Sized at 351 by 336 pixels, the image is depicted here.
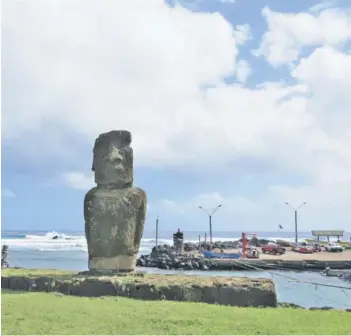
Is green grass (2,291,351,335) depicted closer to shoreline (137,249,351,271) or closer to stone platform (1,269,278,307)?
stone platform (1,269,278,307)

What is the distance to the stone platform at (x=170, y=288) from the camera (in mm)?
9352

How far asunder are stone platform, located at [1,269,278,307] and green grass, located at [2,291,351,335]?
0.48 meters

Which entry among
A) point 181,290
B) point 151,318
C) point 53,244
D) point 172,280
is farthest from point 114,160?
point 53,244

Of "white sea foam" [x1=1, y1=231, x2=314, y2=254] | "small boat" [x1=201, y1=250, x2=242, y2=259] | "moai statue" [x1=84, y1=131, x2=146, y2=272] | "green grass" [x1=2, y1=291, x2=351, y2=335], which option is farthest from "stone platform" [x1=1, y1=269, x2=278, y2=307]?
"white sea foam" [x1=1, y1=231, x2=314, y2=254]

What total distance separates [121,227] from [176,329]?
455 cm

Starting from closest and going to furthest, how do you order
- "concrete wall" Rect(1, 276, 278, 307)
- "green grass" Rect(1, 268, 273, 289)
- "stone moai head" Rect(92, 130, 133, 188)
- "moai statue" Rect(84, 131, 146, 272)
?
1. "concrete wall" Rect(1, 276, 278, 307)
2. "green grass" Rect(1, 268, 273, 289)
3. "moai statue" Rect(84, 131, 146, 272)
4. "stone moai head" Rect(92, 130, 133, 188)

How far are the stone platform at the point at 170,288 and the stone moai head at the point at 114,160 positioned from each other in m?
2.33

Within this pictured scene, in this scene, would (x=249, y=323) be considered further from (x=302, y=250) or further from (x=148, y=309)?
(x=302, y=250)

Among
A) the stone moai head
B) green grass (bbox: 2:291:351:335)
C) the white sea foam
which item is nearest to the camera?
green grass (bbox: 2:291:351:335)

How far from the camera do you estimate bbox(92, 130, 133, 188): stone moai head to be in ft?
38.2

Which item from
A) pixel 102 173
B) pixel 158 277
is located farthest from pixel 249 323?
pixel 102 173

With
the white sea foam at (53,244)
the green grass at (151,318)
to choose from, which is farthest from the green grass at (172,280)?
the white sea foam at (53,244)

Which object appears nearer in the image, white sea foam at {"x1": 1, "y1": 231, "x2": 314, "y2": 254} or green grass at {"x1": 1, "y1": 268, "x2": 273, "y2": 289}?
green grass at {"x1": 1, "y1": 268, "x2": 273, "y2": 289}

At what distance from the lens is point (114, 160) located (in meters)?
11.6
